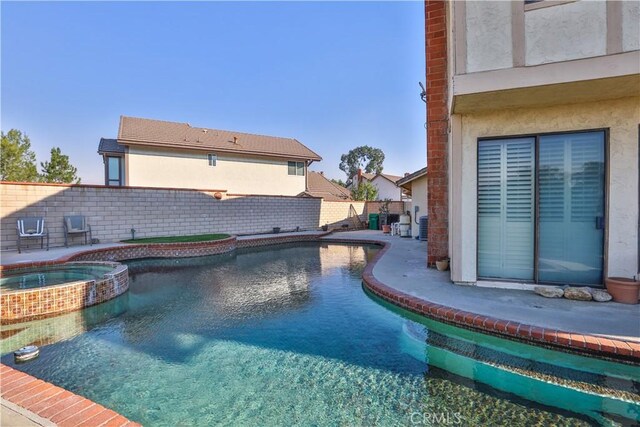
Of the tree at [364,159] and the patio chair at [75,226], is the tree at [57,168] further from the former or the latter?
the tree at [364,159]

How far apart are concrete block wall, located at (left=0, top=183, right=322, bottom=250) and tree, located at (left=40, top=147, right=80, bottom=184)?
23.6 m

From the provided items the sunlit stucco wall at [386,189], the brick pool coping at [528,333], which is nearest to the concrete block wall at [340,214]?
the brick pool coping at [528,333]

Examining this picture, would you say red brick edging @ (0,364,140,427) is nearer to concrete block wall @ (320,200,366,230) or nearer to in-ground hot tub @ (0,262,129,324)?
in-ground hot tub @ (0,262,129,324)

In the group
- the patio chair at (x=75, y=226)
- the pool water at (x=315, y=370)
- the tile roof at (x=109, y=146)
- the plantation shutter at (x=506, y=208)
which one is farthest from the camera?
the tile roof at (x=109, y=146)

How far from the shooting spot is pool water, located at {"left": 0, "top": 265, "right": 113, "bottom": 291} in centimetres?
605

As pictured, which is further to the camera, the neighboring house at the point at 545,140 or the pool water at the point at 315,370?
the neighboring house at the point at 545,140

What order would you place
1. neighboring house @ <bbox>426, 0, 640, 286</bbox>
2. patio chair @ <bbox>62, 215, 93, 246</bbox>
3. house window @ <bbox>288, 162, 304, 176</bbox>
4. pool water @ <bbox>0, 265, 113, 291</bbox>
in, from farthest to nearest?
house window @ <bbox>288, 162, 304, 176</bbox> < patio chair @ <bbox>62, 215, 93, 246</bbox> < pool water @ <bbox>0, 265, 113, 291</bbox> < neighboring house @ <bbox>426, 0, 640, 286</bbox>

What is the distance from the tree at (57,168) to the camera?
2942 cm

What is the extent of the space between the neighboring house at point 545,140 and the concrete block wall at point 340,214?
14364 mm

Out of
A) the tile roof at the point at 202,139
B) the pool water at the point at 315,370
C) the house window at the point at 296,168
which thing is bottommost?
the pool water at the point at 315,370

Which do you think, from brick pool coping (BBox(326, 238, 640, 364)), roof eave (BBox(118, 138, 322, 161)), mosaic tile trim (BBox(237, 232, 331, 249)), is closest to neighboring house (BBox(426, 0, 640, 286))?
brick pool coping (BBox(326, 238, 640, 364))

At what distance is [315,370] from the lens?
355cm

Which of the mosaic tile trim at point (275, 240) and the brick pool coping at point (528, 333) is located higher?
the mosaic tile trim at point (275, 240)

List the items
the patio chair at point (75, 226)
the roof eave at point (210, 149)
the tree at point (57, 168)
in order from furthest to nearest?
the tree at point (57, 168), the roof eave at point (210, 149), the patio chair at point (75, 226)
